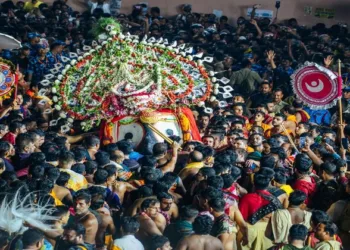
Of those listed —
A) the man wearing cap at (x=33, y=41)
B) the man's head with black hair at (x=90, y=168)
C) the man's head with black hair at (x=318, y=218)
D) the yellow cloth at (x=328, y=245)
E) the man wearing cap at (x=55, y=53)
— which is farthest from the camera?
the man wearing cap at (x=33, y=41)

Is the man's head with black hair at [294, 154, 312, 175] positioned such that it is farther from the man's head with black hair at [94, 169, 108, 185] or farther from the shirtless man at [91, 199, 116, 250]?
the shirtless man at [91, 199, 116, 250]

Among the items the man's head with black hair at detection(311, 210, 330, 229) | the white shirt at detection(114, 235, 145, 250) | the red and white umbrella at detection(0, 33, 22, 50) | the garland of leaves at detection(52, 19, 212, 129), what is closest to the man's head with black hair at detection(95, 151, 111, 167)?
the garland of leaves at detection(52, 19, 212, 129)

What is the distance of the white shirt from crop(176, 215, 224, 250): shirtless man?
341mm

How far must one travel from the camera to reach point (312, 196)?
9.07 m

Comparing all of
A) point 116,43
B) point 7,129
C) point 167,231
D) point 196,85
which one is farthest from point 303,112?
point 167,231

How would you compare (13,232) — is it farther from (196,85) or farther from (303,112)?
(303,112)

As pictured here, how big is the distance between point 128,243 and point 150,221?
0.53m

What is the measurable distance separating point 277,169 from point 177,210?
141 cm

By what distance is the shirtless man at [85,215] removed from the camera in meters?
7.65

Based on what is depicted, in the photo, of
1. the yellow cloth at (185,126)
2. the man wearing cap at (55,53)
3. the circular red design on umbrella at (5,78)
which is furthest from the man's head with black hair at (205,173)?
the man wearing cap at (55,53)

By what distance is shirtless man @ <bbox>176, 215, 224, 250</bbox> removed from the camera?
7.44m

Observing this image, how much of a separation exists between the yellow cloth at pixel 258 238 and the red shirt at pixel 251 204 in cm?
12

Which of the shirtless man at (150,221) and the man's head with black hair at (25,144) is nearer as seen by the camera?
the shirtless man at (150,221)

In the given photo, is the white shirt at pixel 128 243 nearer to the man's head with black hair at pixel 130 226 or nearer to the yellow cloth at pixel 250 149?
the man's head with black hair at pixel 130 226
